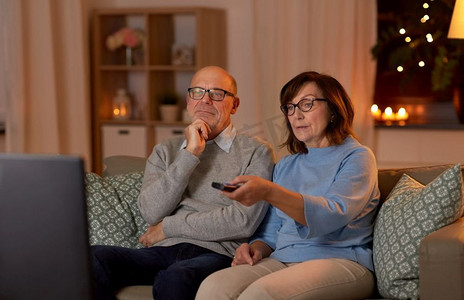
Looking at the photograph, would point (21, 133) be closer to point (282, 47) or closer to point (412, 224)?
point (282, 47)

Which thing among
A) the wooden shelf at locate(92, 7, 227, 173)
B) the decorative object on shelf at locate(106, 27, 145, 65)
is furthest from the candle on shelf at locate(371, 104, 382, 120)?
the decorative object on shelf at locate(106, 27, 145, 65)

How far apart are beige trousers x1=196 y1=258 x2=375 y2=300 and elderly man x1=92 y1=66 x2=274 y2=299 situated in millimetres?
161

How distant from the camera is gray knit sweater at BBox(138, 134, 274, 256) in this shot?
2.62 meters

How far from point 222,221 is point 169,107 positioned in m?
3.16

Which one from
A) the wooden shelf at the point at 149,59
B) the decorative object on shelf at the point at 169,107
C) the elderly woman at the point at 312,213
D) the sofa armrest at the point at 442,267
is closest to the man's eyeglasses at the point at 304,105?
the elderly woman at the point at 312,213

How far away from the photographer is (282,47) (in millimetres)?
5371

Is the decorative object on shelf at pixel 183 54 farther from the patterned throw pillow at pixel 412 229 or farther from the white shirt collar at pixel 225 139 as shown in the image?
the patterned throw pillow at pixel 412 229

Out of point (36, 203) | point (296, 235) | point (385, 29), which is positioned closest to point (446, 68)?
point (385, 29)

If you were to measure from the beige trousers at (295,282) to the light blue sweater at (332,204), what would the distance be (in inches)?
2.4

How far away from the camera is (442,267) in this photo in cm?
214

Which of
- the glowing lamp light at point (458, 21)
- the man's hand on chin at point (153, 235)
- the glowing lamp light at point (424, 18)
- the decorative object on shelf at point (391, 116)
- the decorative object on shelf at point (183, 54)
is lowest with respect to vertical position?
the man's hand on chin at point (153, 235)

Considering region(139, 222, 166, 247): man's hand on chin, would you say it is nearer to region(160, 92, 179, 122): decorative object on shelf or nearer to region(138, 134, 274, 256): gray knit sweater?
region(138, 134, 274, 256): gray knit sweater

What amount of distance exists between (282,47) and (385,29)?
2.34 feet

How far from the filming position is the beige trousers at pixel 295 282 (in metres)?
2.19
